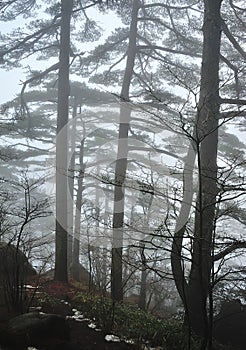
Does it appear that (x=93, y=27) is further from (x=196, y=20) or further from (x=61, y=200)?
(x=61, y=200)

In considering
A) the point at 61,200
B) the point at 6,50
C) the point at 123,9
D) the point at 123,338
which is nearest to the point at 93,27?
the point at 123,9

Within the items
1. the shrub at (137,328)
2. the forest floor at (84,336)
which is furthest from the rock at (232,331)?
the forest floor at (84,336)

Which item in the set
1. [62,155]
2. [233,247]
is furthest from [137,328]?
[62,155]

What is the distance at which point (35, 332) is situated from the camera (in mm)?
3797

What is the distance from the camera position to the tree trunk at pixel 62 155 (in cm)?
922

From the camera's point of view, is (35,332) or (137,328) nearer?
(35,332)

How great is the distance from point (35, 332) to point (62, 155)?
627 cm

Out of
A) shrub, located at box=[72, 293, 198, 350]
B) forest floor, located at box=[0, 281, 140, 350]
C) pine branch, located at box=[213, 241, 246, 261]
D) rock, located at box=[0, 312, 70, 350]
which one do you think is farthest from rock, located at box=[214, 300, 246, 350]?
rock, located at box=[0, 312, 70, 350]

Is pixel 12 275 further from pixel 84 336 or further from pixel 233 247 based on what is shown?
pixel 233 247

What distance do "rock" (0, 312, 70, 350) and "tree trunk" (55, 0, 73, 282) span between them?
5159 millimetres

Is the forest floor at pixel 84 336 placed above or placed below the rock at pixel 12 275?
below

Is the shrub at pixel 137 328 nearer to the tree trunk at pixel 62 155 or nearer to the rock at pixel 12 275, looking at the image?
the rock at pixel 12 275

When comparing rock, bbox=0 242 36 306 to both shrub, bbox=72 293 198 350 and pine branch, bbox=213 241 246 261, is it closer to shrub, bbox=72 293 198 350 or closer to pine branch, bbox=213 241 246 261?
shrub, bbox=72 293 198 350

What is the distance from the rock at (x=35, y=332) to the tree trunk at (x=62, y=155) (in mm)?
5159
